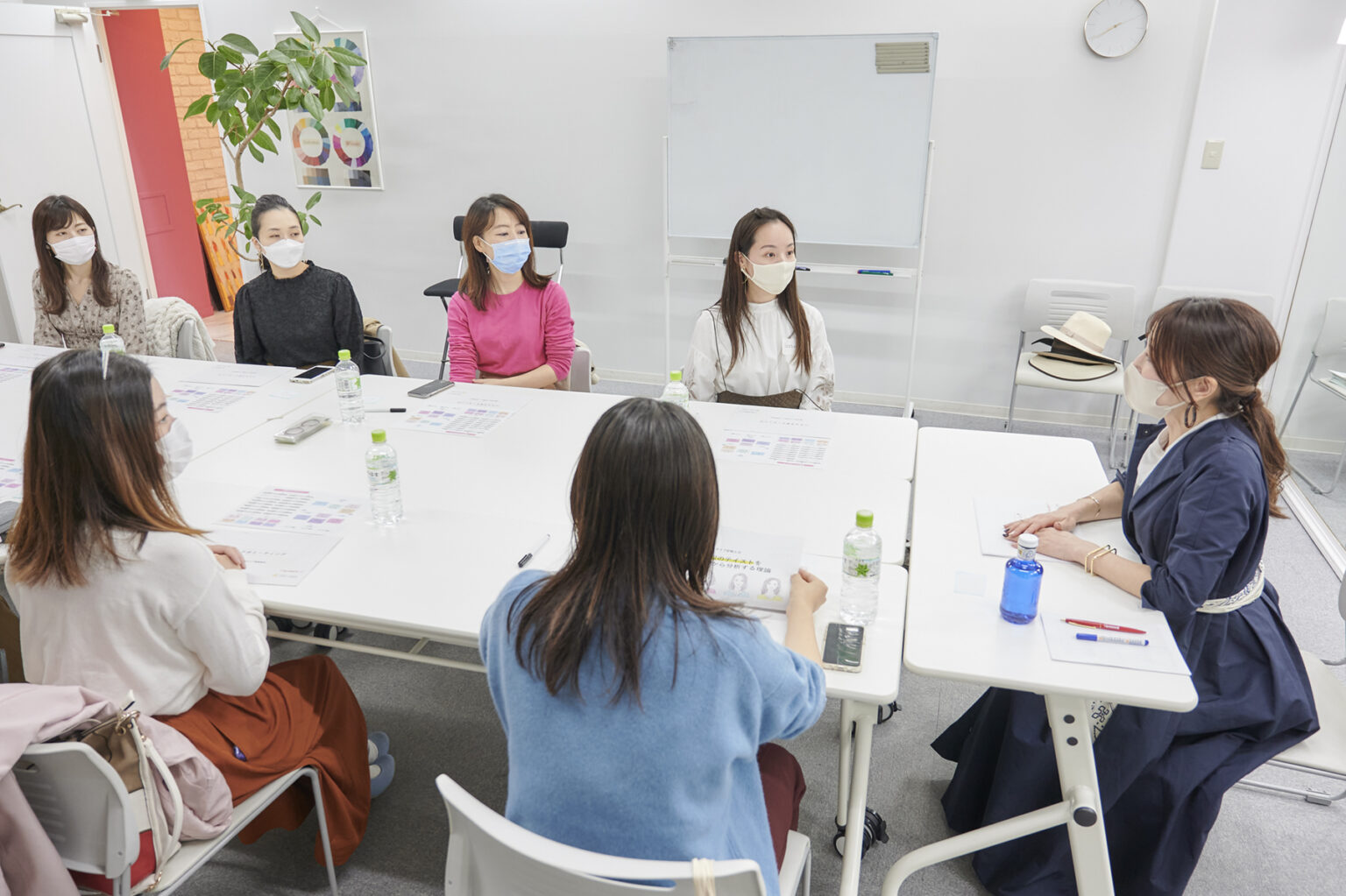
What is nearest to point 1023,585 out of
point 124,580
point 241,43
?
point 124,580

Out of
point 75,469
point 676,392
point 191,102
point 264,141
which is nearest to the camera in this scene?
point 75,469

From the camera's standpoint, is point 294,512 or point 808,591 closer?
point 808,591

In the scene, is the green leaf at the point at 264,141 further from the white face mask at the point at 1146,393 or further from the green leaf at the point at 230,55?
the white face mask at the point at 1146,393

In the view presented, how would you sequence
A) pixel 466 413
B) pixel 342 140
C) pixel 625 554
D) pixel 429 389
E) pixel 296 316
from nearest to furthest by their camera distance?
1. pixel 625 554
2. pixel 466 413
3. pixel 429 389
4. pixel 296 316
5. pixel 342 140

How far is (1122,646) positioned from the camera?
1.52 meters

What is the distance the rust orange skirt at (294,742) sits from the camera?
160cm

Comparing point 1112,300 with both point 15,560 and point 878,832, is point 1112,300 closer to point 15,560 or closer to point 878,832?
point 878,832

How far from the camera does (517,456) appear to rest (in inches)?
94.3

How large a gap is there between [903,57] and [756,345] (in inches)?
81.2

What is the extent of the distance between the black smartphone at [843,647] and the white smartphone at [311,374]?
2.22 meters

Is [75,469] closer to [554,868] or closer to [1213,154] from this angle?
[554,868]

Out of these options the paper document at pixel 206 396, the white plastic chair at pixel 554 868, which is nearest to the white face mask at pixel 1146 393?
the white plastic chair at pixel 554 868

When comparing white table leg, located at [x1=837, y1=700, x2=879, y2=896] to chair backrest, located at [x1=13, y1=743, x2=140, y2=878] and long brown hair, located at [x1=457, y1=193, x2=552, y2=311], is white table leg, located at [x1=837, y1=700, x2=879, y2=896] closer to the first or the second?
chair backrest, located at [x1=13, y1=743, x2=140, y2=878]

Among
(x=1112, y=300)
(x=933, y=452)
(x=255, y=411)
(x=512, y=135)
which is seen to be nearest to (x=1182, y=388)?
→ (x=933, y=452)
